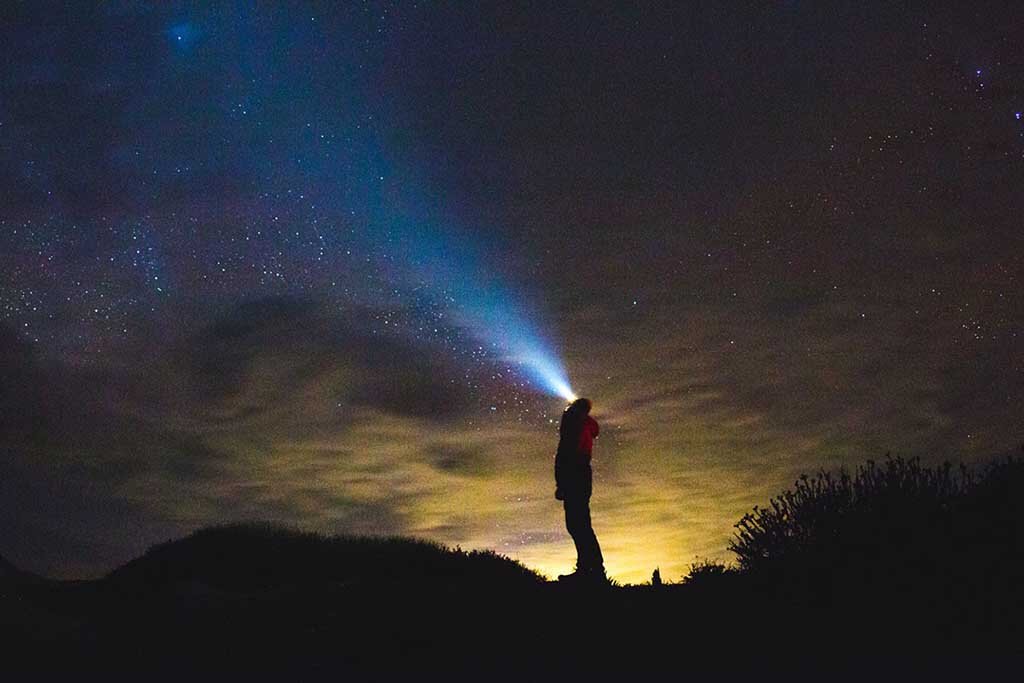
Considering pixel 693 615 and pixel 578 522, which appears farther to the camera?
pixel 578 522

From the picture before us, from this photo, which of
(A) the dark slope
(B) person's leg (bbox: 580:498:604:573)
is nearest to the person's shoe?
(B) person's leg (bbox: 580:498:604:573)

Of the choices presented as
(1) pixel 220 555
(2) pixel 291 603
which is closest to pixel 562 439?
(2) pixel 291 603

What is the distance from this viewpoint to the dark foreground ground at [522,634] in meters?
6.16

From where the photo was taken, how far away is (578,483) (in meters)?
11.5

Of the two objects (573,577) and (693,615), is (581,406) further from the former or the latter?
(693,615)

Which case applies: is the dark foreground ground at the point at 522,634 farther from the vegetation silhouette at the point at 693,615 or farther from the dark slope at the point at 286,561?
the dark slope at the point at 286,561

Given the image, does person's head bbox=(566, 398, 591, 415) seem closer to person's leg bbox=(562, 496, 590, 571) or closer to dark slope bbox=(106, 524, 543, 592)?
person's leg bbox=(562, 496, 590, 571)

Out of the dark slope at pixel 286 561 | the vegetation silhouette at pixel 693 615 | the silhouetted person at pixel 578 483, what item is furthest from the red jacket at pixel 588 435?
the dark slope at pixel 286 561

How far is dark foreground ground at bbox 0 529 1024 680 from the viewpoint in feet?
20.2

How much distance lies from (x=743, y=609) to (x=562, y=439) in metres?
4.34

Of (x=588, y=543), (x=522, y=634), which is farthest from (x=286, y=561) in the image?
(x=522, y=634)

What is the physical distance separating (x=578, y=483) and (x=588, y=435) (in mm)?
628

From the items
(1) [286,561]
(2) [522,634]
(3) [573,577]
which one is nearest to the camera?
(2) [522,634]

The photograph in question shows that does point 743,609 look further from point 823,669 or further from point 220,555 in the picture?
point 220,555
